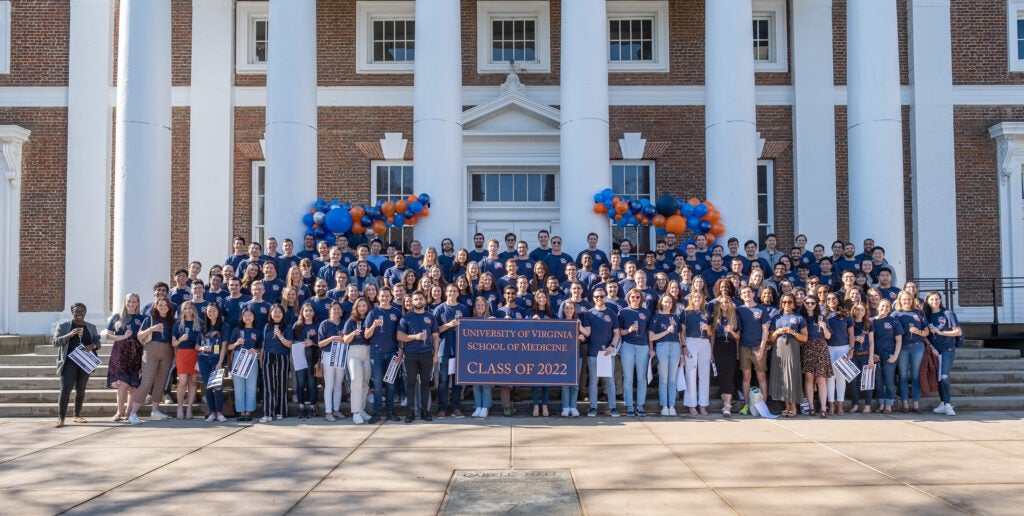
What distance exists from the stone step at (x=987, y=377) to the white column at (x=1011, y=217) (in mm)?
5983

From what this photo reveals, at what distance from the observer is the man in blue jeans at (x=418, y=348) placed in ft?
34.6

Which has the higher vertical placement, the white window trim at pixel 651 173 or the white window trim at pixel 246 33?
the white window trim at pixel 246 33

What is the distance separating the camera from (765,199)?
708 inches

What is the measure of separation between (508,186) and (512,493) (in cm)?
1176

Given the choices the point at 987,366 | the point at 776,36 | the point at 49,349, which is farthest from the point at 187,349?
the point at 776,36

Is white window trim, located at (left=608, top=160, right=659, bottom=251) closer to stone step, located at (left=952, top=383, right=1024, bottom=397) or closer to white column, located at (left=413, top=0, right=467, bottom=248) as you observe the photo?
white column, located at (left=413, top=0, right=467, bottom=248)

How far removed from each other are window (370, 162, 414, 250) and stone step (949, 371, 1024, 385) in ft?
36.5

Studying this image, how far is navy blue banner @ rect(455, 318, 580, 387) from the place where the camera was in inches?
422

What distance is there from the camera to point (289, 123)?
13.8m

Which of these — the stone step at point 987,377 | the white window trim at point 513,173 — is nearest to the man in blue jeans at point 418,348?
the white window trim at point 513,173

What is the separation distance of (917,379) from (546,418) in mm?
5353

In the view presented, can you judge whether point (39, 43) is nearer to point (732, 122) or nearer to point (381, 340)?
point (381, 340)

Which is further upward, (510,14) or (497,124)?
(510,14)

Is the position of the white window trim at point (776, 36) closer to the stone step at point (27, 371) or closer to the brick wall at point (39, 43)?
the stone step at point (27, 371)
